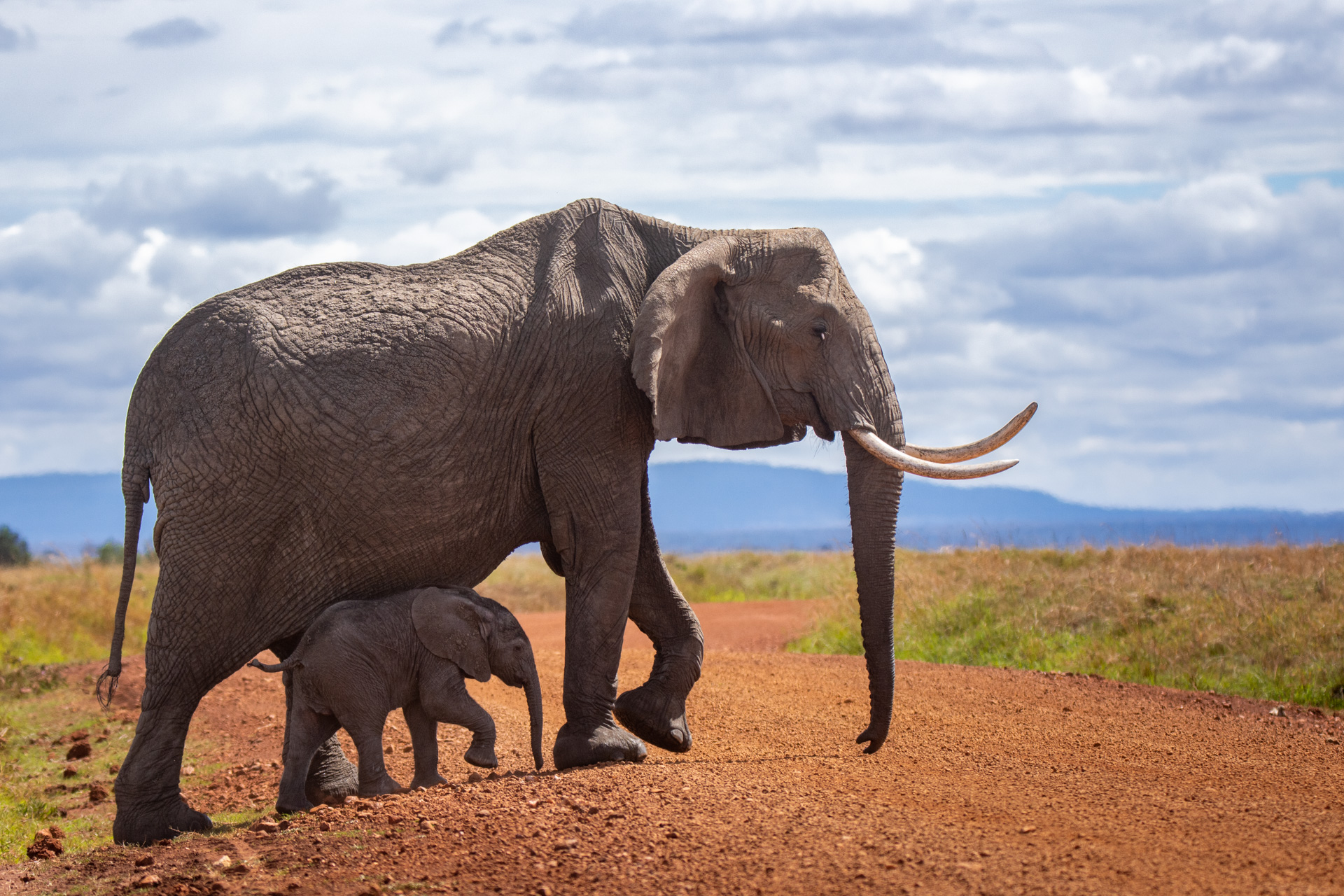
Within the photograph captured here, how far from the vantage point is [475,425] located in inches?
334

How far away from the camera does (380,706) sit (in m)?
7.96

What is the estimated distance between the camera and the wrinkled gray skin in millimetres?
8180

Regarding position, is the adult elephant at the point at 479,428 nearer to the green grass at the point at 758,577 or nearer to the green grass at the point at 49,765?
the green grass at the point at 49,765

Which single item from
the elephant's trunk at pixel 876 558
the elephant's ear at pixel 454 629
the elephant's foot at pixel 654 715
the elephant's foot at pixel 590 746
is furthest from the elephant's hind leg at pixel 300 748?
the elephant's trunk at pixel 876 558

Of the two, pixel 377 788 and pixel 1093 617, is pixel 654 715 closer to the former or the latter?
pixel 377 788

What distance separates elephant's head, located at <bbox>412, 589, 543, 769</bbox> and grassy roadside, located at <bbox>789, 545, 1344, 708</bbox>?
7.74m

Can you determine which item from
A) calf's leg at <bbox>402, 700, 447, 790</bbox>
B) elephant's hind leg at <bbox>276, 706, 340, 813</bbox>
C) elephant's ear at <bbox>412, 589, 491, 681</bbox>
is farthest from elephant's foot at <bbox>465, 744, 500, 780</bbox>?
elephant's hind leg at <bbox>276, 706, 340, 813</bbox>

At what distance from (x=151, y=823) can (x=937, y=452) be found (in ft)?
18.3

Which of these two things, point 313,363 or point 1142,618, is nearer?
point 313,363

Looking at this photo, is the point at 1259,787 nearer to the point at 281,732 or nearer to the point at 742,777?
the point at 742,777

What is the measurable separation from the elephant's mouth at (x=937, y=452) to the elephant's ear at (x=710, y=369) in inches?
28.5

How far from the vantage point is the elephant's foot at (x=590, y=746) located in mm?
8773

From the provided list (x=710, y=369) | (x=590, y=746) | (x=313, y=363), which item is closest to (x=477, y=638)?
(x=590, y=746)

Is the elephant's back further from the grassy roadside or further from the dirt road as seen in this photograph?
the grassy roadside
